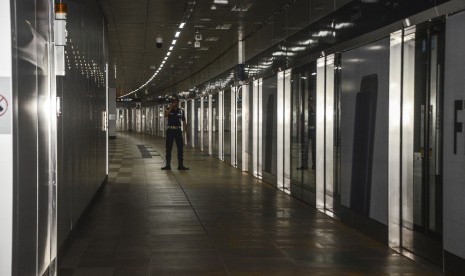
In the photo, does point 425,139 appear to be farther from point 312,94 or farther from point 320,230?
point 312,94

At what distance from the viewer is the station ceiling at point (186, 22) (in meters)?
12.6

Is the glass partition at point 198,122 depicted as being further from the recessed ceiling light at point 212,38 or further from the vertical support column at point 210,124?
the recessed ceiling light at point 212,38

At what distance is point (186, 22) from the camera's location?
15.0 metres

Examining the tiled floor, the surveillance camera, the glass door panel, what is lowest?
the tiled floor

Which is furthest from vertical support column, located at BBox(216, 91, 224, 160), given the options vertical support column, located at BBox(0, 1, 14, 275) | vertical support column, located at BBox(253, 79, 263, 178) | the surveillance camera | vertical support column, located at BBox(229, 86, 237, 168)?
vertical support column, located at BBox(0, 1, 14, 275)

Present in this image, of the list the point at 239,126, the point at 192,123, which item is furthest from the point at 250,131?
the point at 192,123

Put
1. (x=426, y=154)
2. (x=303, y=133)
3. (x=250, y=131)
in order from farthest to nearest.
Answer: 1. (x=250, y=131)
2. (x=303, y=133)
3. (x=426, y=154)

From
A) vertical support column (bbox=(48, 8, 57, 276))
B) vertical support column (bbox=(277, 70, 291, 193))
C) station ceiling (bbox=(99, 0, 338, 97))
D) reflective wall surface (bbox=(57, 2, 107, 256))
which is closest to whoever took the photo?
vertical support column (bbox=(48, 8, 57, 276))

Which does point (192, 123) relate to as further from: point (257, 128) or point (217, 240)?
point (217, 240)

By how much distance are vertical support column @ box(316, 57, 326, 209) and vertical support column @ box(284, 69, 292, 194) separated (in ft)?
6.44

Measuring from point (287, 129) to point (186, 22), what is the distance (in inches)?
159

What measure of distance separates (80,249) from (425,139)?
3568 mm

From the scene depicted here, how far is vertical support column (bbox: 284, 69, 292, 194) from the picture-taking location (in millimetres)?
12250

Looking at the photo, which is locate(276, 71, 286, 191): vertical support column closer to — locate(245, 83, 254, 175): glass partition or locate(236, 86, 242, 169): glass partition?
locate(245, 83, 254, 175): glass partition
